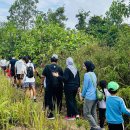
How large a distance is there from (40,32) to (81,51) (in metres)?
7.35

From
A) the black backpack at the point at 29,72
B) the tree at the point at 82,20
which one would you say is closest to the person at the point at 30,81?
the black backpack at the point at 29,72

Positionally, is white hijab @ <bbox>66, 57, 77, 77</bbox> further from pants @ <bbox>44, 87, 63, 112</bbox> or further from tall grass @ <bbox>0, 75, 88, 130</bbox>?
tall grass @ <bbox>0, 75, 88, 130</bbox>

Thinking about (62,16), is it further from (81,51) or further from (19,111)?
(19,111)

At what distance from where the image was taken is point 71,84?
9781 millimetres

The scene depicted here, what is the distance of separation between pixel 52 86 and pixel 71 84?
0.58 m

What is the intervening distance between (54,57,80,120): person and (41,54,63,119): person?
0.20m

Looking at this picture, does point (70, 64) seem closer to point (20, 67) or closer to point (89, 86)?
point (89, 86)

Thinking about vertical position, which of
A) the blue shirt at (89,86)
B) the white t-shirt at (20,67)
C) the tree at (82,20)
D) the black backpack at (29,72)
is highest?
the tree at (82,20)

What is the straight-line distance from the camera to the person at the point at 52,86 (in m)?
10.0

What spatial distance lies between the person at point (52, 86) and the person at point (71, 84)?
0.20 metres

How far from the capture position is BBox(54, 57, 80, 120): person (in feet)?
31.8

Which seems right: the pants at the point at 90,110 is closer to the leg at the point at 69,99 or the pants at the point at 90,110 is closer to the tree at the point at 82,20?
the leg at the point at 69,99

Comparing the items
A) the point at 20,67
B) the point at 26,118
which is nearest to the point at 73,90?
the point at 26,118

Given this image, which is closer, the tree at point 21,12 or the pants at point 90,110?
the pants at point 90,110
